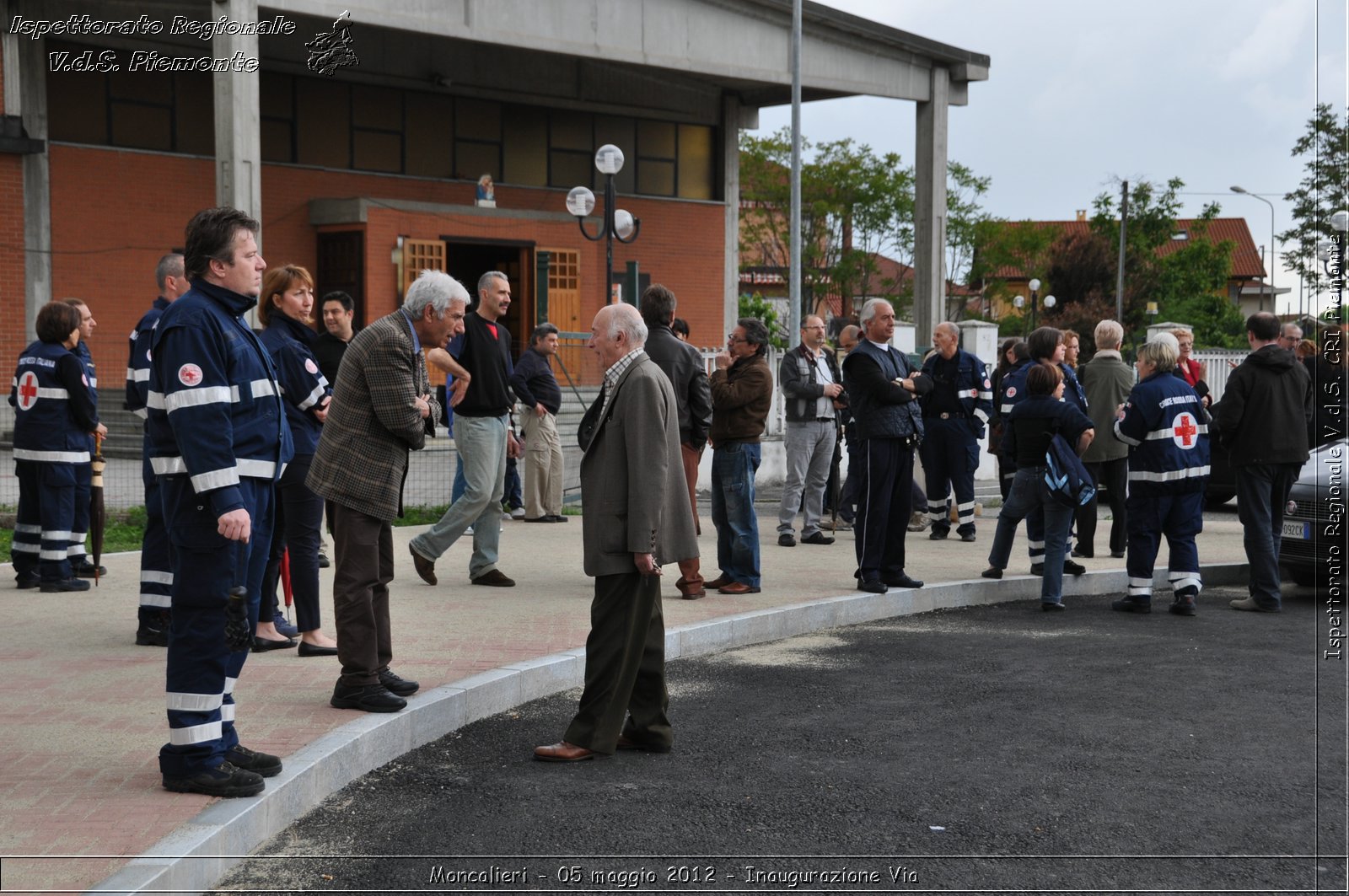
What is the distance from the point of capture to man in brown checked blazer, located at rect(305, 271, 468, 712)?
5.95 m

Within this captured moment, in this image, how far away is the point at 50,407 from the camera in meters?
8.94

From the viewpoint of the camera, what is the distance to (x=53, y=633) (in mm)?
7609

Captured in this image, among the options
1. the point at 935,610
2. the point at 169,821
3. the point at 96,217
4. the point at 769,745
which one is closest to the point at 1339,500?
the point at 935,610

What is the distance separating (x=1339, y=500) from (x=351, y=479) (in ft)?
23.6

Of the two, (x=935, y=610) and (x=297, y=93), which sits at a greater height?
(x=297, y=93)

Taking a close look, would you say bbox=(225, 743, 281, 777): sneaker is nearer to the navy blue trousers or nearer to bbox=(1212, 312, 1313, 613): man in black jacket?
the navy blue trousers

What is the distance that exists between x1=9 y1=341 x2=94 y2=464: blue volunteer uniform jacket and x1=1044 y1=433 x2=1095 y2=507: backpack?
6711 mm

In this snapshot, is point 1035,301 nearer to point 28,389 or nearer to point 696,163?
point 696,163

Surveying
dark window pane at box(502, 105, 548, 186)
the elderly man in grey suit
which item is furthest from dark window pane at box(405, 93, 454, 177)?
the elderly man in grey suit

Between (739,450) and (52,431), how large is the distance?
4722mm

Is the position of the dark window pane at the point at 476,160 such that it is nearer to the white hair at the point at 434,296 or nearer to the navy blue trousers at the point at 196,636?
the white hair at the point at 434,296

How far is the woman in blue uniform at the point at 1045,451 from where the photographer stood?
385 inches

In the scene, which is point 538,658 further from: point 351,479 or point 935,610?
point 935,610

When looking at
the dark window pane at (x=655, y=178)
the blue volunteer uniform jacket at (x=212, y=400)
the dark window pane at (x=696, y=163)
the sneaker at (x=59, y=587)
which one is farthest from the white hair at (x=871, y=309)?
the dark window pane at (x=696, y=163)
